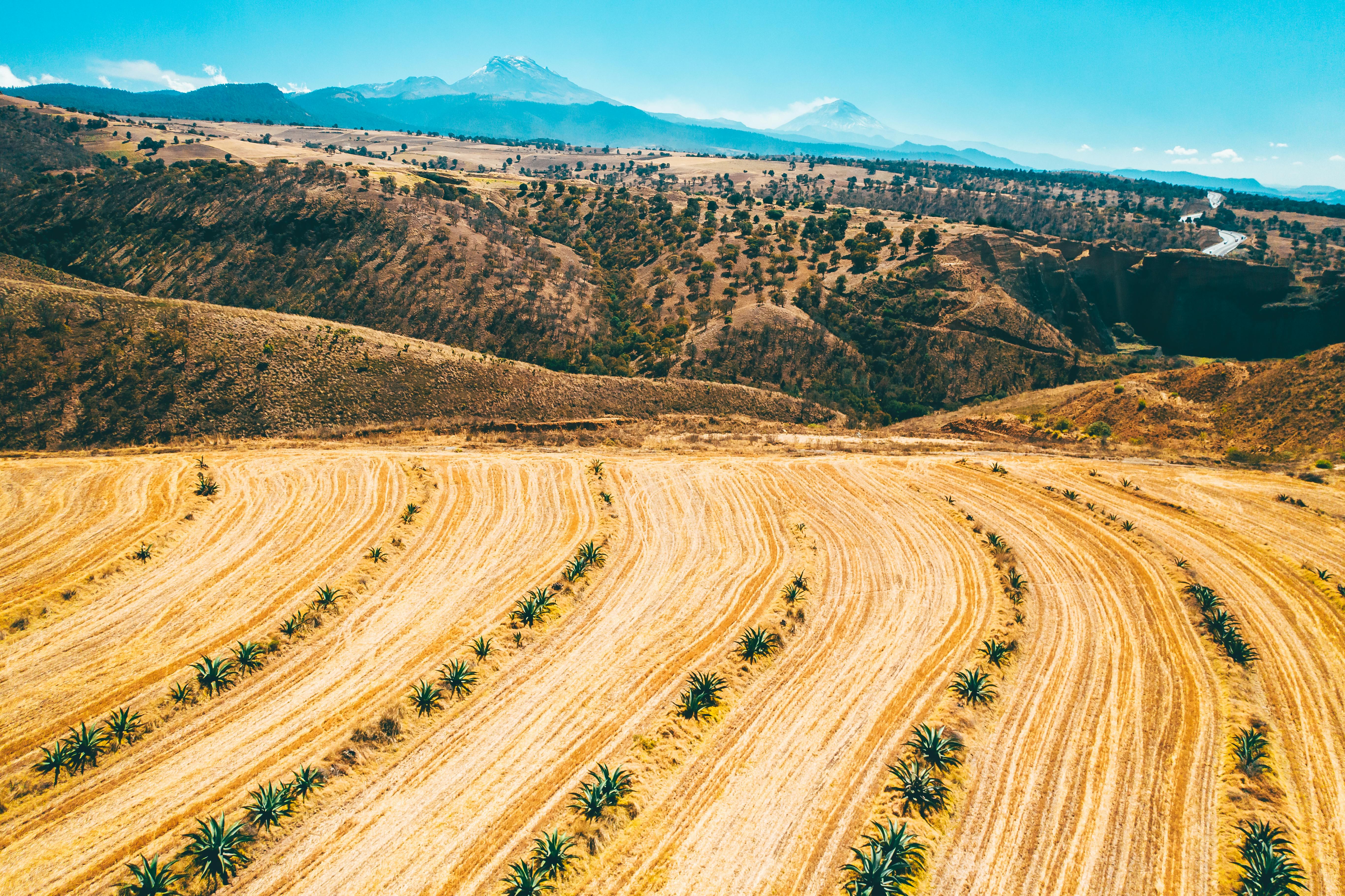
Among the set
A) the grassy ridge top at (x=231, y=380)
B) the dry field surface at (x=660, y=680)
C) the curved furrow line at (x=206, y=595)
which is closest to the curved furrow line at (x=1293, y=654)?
the dry field surface at (x=660, y=680)

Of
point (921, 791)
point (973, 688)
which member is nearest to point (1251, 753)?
point (973, 688)

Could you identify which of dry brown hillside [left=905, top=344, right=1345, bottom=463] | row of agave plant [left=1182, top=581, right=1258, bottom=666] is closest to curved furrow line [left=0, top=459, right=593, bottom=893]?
row of agave plant [left=1182, top=581, right=1258, bottom=666]

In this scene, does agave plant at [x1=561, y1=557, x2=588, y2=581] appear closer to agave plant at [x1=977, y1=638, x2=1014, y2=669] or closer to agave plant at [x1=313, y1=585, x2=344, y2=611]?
agave plant at [x1=313, y1=585, x2=344, y2=611]

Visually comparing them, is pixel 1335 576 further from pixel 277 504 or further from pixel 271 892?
pixel 277 504

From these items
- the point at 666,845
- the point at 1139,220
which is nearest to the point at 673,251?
the point at 666,845

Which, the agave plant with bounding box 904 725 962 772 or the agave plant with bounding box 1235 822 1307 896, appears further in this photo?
the agave plant with bounding box 904 725 962 772

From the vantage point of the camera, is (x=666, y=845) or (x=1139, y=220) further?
(x=1139, y=220)
